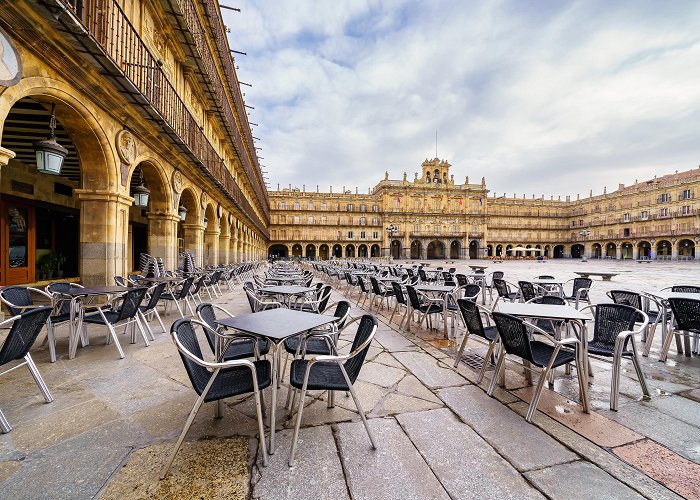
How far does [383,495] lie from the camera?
1568mm

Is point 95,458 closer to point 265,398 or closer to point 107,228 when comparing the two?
point 265,398

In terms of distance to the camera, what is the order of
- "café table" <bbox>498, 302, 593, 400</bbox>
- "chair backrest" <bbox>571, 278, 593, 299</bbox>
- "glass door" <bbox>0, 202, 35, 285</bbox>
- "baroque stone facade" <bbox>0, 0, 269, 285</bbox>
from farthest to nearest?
"glass door" <bbox>0, 202, 35, 285</bbox>
"chair backrest" <bbox>571, 278, 593, 299</bbox>
"baroque stone facade" <bbox>0, 0, 269, 285</bbox>
"café table" <bbox>498, 302, 593, 400</bbox>

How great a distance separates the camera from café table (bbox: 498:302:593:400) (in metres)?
2.55

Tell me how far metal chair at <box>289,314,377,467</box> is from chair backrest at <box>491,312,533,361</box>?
1093 mm

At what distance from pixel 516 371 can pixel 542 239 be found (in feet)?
215

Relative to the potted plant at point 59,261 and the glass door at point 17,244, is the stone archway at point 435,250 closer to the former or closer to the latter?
the potted plant at point 59,261

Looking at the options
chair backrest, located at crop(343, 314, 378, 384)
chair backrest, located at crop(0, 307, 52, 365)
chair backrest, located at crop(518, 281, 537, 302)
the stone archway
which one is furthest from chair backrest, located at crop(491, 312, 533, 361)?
the stone archway

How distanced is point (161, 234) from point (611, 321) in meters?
8.67

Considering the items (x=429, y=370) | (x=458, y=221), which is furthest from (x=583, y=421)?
(x=458, y=221)

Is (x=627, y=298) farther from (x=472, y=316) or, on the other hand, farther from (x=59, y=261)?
(x=59, y=261)

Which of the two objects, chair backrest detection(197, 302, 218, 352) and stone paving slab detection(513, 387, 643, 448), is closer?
stone paving slab detection(513, 387, 643, 448)

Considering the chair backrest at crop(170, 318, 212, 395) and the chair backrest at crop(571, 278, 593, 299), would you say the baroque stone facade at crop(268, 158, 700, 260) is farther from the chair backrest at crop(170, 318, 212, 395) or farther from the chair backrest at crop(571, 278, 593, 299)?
the chair backrest at crop(170, 318, 212, 395)

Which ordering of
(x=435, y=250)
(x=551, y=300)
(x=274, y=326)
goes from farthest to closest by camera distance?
1. (x=435, y=250)
2. (x=551, y=300)
3. (x=274, y=326)

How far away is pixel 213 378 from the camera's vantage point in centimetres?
178
